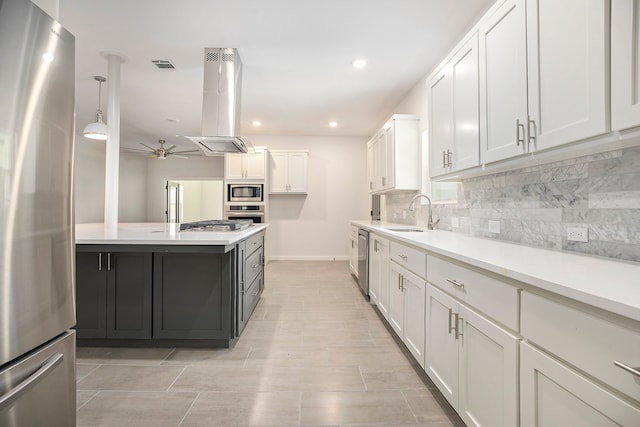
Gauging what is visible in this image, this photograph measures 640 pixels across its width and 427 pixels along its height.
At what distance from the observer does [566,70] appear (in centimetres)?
120

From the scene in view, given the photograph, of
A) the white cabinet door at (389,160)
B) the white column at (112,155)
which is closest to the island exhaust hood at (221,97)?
the white column at (112,155)

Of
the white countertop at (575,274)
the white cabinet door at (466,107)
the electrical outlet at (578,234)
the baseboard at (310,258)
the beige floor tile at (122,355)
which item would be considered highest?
the white cabinet door at (466,107)

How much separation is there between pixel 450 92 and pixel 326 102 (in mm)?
2655

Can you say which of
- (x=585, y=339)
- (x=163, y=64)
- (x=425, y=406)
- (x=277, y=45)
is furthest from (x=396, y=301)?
(x=163, y=64)

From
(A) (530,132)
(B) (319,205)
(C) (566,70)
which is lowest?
(B) (319,205)

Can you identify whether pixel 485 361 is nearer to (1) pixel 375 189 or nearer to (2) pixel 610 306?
(2) pixel 610 306

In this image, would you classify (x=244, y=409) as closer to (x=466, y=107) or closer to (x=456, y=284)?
(x=456, y=284)

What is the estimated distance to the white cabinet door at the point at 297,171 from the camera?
247 inches

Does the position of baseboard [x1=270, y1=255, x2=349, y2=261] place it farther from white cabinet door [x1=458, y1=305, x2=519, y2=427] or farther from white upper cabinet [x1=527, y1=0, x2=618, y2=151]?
white upper cabinet [x1=527, y1=0, x2=618, y2=151]

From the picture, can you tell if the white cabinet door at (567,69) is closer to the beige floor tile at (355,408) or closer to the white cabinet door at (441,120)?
the white cabinet door at (441,120)

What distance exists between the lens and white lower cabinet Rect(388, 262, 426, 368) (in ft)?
6.24

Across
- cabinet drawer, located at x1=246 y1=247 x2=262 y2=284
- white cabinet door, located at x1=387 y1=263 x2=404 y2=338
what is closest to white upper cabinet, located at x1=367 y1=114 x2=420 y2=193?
white cabinet door, located at x1=387 y1=263 x2=404 y2=338

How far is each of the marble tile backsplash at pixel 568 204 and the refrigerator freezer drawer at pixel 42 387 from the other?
2105mm

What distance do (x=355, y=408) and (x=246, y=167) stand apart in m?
4.95
